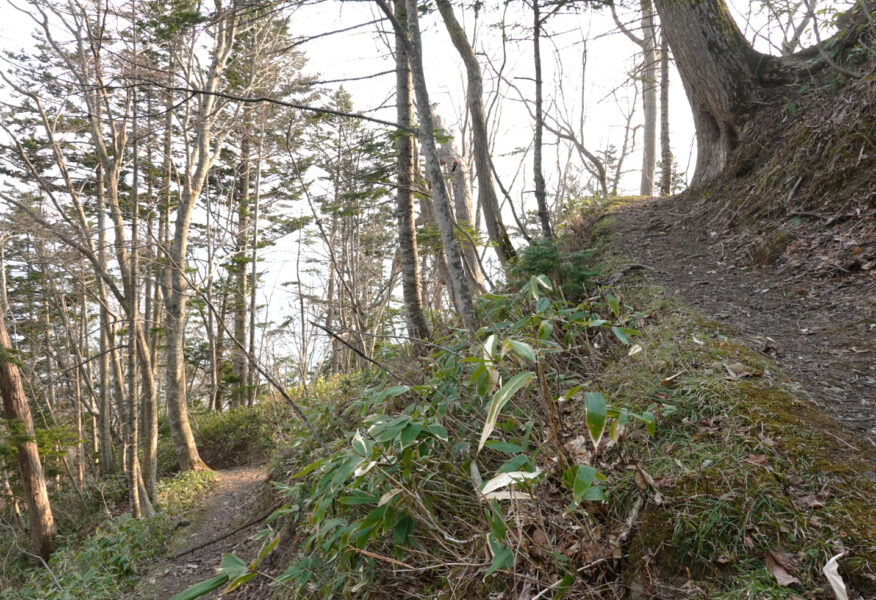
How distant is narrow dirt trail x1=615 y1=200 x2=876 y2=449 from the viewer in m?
2.25

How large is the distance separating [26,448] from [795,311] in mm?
11016

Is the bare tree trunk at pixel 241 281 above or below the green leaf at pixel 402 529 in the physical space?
above

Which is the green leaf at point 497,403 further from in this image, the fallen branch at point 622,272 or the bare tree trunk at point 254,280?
the bare tree trunk at point 254,280

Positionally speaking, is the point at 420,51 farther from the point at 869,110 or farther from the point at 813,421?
the point at 869,110

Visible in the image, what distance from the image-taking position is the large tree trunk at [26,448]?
745 centimetres

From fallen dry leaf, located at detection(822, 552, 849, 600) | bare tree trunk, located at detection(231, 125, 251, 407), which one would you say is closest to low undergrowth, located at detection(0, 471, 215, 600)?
fallen dry leaf, located at detection(822, 552, 849, 600)

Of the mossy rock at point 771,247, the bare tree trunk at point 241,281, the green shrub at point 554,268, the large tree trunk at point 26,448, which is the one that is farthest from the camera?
the bare tree trunk at point 241,281

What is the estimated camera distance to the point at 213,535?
261 inches

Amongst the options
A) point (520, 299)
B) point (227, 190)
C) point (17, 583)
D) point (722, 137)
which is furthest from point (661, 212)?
point (227, 190)

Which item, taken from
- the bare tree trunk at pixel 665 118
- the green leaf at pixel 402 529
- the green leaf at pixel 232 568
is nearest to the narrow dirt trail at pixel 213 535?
the green leaf at pixel 402 529

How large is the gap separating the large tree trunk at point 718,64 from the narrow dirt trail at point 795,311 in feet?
5.56

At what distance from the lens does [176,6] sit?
328 inches

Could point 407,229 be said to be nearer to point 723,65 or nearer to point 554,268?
point 554,268

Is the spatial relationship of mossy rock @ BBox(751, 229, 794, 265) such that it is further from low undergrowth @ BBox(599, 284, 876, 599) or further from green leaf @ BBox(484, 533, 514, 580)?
green leaf @ BBox(484, 533, 514, 580)
